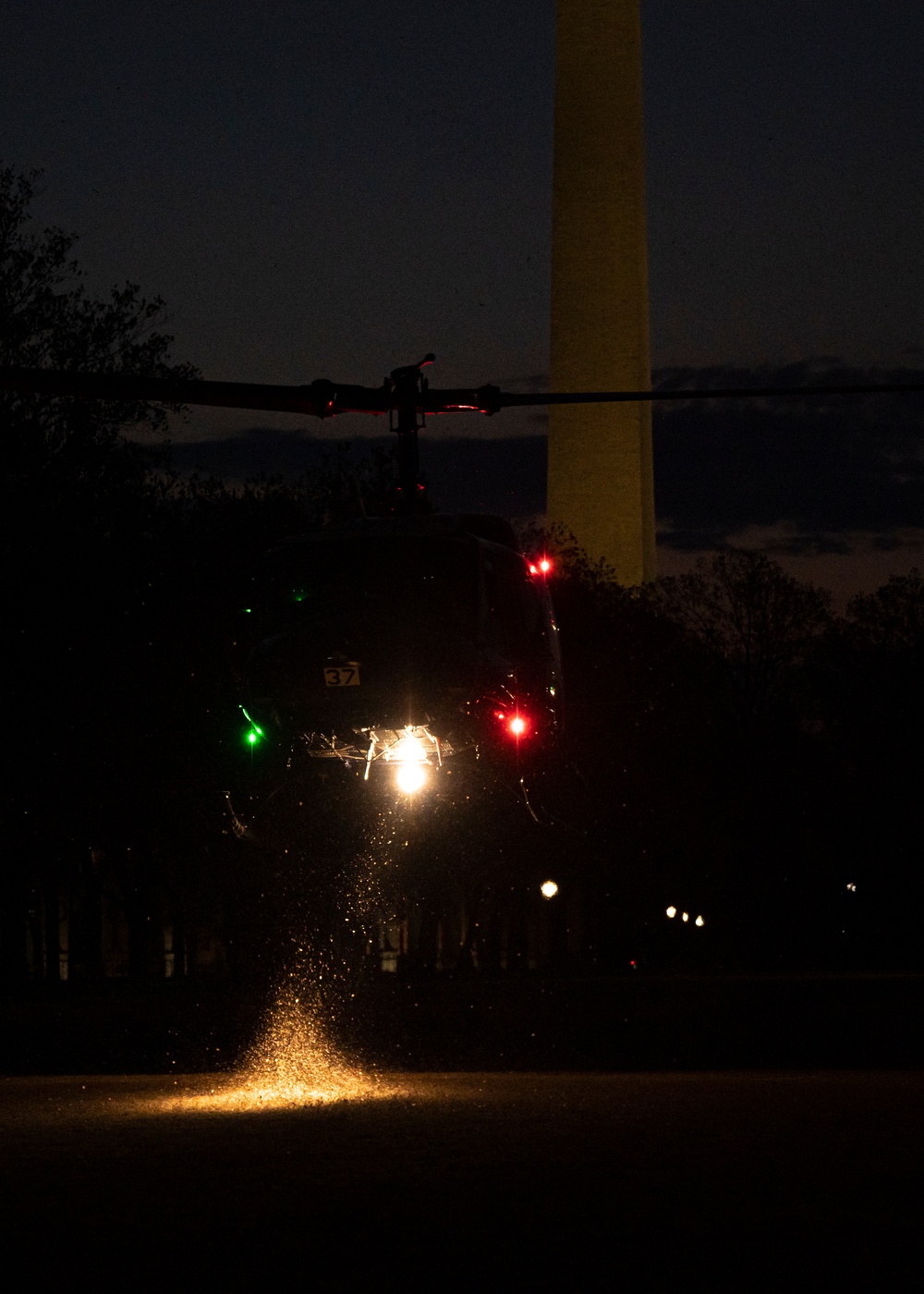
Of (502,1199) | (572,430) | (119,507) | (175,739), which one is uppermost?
(572,430)

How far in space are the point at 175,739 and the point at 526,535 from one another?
86.9ft

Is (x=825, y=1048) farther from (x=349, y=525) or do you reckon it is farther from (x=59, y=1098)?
(x=349, y=525)

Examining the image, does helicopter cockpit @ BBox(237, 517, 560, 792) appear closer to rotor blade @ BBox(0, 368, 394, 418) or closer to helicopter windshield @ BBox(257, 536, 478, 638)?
helicopter windshield @ BBox(257, 536, 478, 638)

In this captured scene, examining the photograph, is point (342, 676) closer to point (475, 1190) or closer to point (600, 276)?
point (475, 1190)

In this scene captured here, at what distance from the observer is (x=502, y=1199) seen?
1323 centimetres

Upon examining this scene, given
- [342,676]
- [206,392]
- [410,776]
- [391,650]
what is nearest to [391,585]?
[391,650]

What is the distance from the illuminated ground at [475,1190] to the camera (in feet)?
34.3

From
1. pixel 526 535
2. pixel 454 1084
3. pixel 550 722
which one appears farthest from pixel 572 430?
pixel 550 722

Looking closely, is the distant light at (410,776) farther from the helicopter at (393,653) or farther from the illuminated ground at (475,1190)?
the illuminated ground at (475,1190)

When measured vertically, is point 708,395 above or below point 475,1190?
above

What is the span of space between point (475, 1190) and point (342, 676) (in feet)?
11.6

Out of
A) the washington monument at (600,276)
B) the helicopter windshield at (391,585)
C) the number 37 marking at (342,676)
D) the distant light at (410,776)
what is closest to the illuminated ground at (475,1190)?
the distant light at (410,776)

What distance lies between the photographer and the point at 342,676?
1474 cm

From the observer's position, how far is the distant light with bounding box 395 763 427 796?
15.4 meters
